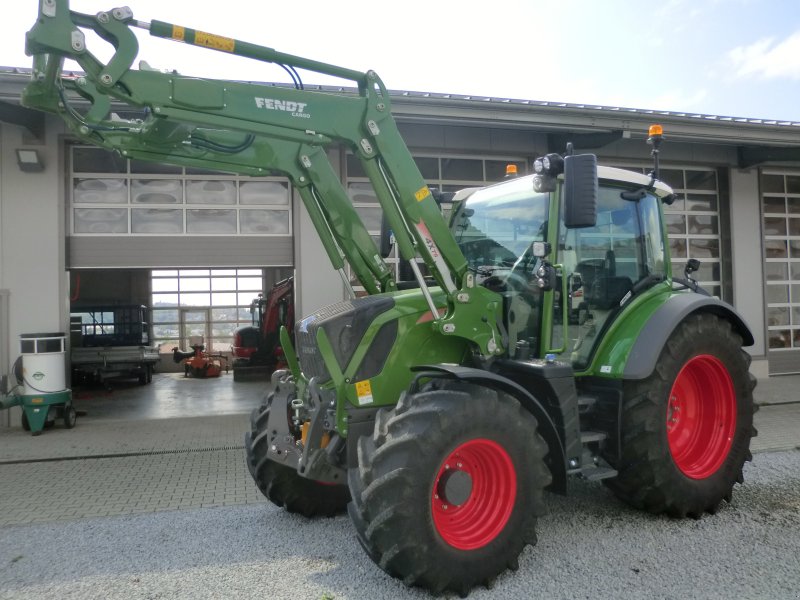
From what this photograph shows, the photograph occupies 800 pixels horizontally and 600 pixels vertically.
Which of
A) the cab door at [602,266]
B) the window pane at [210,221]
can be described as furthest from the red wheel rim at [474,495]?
the window pane at [210,221]

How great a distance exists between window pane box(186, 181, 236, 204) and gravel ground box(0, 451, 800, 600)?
574cm

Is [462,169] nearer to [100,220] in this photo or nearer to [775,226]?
[100,220]

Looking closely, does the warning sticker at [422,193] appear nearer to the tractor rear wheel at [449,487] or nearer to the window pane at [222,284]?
the tractor rear wheel at [449,487]

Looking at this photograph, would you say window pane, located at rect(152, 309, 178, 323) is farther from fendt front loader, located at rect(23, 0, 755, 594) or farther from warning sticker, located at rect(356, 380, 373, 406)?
warning sticker, located at rect(356, 380, 373, 406)

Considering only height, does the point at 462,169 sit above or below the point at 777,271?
above

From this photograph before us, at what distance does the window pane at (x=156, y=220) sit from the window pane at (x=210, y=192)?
0.30m

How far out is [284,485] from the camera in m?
4.33

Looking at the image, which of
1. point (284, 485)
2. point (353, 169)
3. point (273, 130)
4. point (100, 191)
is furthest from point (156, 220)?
point (273, 130)

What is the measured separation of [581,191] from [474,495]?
1.76 meters

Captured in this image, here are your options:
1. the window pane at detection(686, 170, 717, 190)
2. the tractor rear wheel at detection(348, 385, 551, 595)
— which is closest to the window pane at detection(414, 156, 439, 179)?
the window pane at detection(686, 170, 717, 190)

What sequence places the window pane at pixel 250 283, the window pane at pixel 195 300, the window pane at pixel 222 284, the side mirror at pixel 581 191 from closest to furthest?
the side mirror at pixel 581 191
the window pane at pixel 195 300
the window pane at pixel 222 284
the window pane at pixel 250 283

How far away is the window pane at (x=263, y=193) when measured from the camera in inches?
379

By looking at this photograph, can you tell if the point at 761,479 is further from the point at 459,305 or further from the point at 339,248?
the point at 339,248

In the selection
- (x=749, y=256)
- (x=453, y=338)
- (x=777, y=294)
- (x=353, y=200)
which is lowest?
(x=453, y=338)
